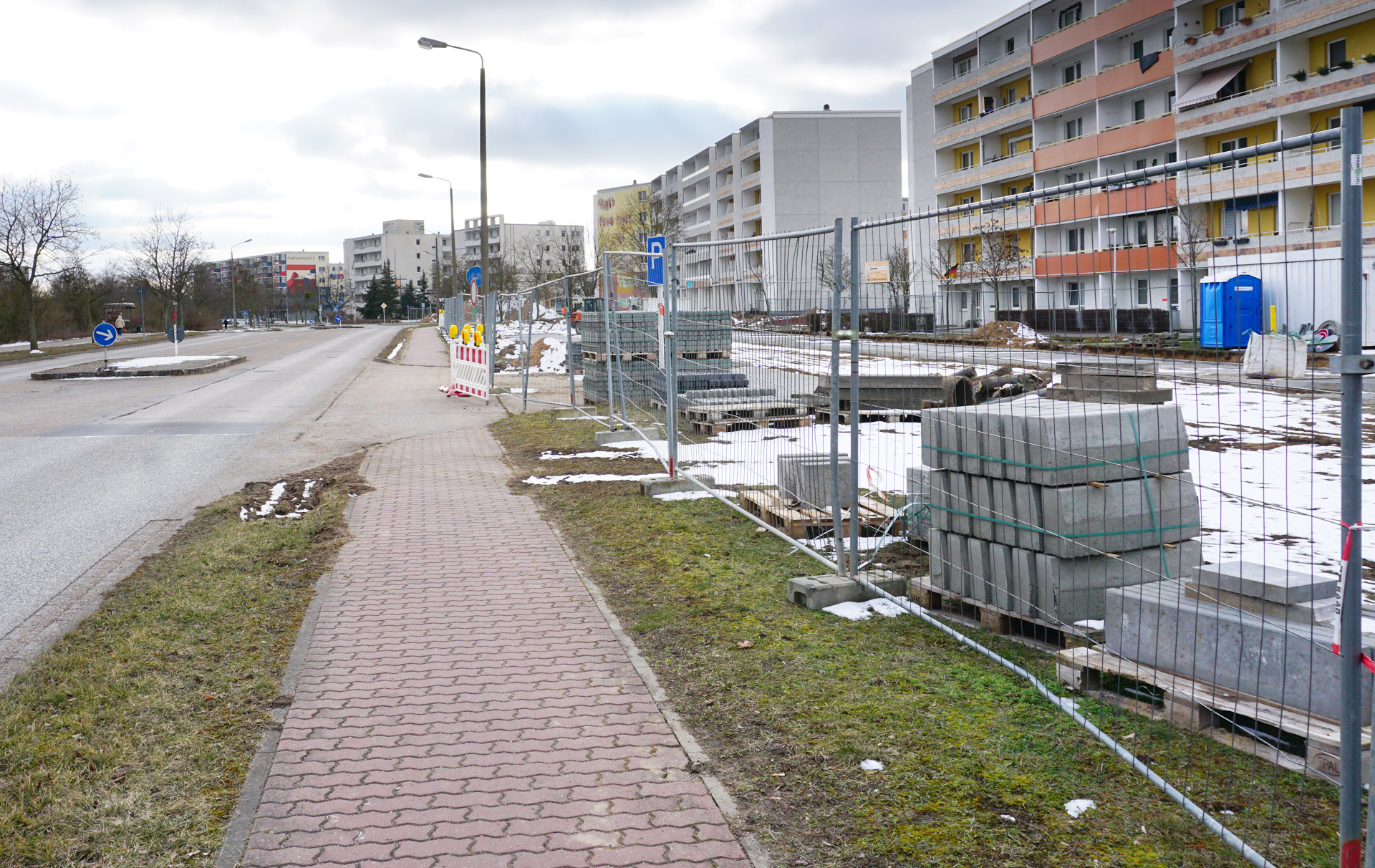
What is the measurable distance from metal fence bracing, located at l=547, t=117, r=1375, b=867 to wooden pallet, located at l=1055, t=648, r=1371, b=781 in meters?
0.01

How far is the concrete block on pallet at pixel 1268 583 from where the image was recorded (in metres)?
4.30

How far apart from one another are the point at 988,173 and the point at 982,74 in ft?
17.2

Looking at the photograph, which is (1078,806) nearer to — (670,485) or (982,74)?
(670,485)

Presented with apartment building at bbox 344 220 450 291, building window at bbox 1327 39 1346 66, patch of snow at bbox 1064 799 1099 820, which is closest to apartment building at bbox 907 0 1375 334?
building window at bbox 1327 39 1346 66

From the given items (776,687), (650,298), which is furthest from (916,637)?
(650,298)

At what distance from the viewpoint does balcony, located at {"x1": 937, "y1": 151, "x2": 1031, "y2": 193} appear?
181ft

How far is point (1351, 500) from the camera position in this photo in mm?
2992

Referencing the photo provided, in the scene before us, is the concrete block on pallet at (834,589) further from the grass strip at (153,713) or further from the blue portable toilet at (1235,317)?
the grass strip at (153,713)

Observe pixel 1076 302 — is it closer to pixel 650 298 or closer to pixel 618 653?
pixel 618 653

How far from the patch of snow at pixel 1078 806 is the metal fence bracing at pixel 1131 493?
324mm

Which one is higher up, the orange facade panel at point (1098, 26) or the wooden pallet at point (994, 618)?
the orange facade panel at point (1098, 26)

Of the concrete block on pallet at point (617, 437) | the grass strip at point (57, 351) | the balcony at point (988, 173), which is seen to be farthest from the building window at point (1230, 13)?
the grass strip at point (57, 351)

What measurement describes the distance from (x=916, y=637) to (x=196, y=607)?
4392 mm

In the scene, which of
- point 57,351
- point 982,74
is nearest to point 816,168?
point 982,74
